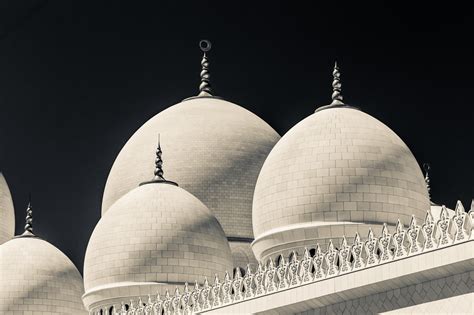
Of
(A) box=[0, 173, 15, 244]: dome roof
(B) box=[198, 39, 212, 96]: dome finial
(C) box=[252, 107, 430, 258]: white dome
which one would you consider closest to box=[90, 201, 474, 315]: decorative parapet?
(C) box=[252, 107, 430, 258]: white dome

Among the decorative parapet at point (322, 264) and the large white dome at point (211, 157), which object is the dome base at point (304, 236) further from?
the large white dome at point (211, 157)

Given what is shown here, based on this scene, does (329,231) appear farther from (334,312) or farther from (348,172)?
(334,312)

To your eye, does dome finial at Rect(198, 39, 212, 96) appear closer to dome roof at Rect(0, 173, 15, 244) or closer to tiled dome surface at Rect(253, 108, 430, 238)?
tiled dome surface at Rect(253, 108, 430, 238)

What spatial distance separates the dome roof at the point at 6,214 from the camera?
1719 inches

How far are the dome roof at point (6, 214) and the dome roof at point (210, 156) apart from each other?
305 inches

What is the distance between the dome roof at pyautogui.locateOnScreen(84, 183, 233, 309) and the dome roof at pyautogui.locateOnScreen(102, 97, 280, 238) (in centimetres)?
331

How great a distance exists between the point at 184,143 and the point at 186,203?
503 centimetres

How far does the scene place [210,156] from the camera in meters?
35.2

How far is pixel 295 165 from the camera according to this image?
28.6 m

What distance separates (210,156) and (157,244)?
5801 mm

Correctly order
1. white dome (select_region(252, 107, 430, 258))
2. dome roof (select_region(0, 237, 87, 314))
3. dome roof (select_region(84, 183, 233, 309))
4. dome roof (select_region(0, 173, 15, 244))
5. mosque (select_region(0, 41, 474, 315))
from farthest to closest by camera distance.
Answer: dome roof (select_region(0, 173, 15, 244)) < dome roof (select_region(0, 237, 87, 314)) < dome roof (select_region(84, 183, 233, 309)) < white dome (select_region(252, 107, 430, 258)) < mosque (select_region(0, 41, 474, 315))

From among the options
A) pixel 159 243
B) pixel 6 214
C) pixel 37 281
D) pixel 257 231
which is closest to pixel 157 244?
pixel 159 243

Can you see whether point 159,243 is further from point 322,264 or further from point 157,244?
point 322,264

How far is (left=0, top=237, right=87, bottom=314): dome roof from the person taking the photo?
34750 millimetres
